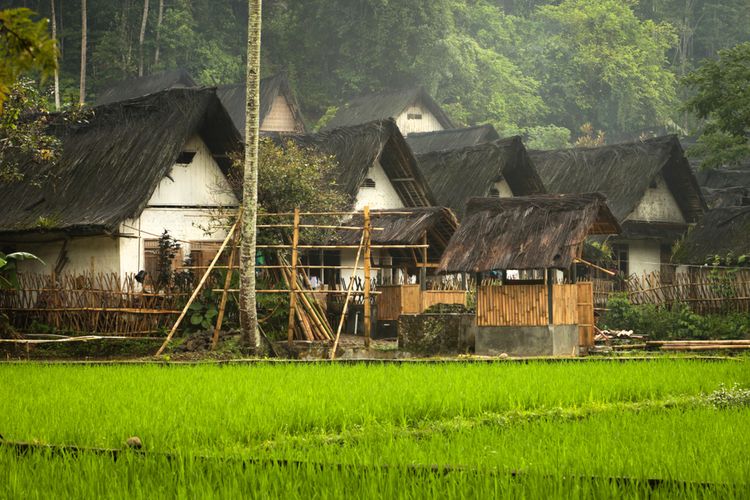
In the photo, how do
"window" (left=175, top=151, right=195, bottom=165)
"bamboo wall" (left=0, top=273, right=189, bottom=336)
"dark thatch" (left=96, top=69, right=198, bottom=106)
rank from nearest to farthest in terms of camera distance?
"bamboo wall" (left=0, top=273, right=189, bottom=336)
"window" (left=175, top=151, right=195, bottom=165)
"dark thatch" (left=96, top=69, right=198, bottom=106)

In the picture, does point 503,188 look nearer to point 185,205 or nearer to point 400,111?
point 185,205

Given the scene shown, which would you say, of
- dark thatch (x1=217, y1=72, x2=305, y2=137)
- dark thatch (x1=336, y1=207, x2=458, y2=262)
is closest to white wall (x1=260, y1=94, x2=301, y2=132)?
dark thatch (x1=217, y1=72, x2=305, y2=137)

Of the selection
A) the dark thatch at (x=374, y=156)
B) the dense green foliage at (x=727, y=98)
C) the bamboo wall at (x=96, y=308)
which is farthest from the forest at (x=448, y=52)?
the bamboo wall at (x=96, y=308)

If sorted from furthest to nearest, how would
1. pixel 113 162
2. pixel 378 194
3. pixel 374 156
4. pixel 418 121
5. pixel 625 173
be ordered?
pixel 418 121 < pixel 625 173 < pixel 378 194 < pixel 374 156 < pixel 113 162

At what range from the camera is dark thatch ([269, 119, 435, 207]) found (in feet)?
94.7

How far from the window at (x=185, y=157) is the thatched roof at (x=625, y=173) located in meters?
14.3

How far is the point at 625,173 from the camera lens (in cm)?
3522

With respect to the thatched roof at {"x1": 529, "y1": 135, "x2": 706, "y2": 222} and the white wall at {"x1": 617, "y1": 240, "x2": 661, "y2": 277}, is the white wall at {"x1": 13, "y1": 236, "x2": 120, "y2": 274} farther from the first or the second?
the white wall at {"x1": 617, "y1": 240, "x2": 661, "y2": 277}

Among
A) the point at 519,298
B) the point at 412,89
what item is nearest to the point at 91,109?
the point at 519,298

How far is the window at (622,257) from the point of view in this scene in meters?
35.6

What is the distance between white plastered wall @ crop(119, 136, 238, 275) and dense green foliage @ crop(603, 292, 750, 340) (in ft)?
30.2

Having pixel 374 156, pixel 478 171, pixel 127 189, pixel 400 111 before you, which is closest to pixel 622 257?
pixel 478 171

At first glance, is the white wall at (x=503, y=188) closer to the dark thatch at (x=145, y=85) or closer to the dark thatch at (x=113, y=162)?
the dark thatch at (x=113, y=162)

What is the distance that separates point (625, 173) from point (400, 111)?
52.5 feet
